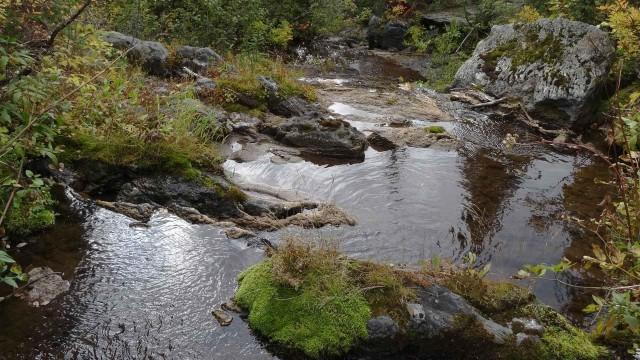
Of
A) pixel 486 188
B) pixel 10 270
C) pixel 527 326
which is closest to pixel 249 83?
pixel 486 188

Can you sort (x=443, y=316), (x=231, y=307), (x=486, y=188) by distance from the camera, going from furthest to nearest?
(x=486, y=188)
(x=231, y=307)
(x=443, y=316)

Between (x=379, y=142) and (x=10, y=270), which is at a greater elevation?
(x=10, y=270)

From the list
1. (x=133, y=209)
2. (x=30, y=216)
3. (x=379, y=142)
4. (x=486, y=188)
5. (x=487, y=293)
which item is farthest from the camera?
(x=379, y=142)

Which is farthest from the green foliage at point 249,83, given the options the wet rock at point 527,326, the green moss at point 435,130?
the wet rock at point 527,326

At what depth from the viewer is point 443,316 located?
4.54 m

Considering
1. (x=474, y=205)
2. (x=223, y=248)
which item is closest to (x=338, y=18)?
(x=474, y=205)

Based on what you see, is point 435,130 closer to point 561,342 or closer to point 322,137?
point 322,137

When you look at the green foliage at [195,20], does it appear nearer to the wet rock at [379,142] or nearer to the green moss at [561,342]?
the wet rock at [379,142]

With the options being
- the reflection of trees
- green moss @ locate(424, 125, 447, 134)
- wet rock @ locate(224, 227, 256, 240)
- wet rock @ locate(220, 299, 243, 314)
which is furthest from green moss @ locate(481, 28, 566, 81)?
wet rock @ locate(220, 299, 243, 314)

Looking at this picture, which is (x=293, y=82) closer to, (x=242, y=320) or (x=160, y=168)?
(x=160, y=168)

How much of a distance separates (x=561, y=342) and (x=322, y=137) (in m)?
6.09

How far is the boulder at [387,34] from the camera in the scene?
2428cm

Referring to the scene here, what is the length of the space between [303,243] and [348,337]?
3.26ft

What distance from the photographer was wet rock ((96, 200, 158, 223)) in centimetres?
616
